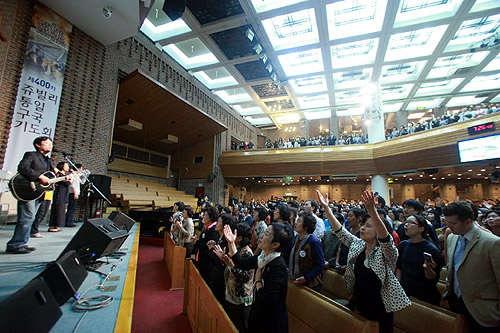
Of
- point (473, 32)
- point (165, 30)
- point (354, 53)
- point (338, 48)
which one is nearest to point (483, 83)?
point (473, 32)

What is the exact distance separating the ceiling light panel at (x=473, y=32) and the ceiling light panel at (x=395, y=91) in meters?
3.42

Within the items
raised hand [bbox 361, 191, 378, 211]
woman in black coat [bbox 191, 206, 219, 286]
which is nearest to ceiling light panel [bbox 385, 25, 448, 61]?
raised hand [bbox 361, 191, 378, 211]

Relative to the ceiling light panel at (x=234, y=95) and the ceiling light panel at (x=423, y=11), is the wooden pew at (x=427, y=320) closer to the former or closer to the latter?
the ceiling light panel at (x=423, y=11)

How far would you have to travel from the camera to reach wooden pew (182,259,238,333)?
1668mm

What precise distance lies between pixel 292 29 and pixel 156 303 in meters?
11.5

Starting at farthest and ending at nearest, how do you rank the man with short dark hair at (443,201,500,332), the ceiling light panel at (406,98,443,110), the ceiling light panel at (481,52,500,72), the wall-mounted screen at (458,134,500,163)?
1. the ceiling light panel at (406,98,443,110)
2. the ceiling light panel at (481,52,500,72)
3. the wall-mounted screen at (458,134,500,163)
4. the man with short dark hair at (443,201,500,332)

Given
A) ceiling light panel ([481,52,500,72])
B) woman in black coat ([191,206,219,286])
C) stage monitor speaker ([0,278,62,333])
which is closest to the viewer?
stage monitor speaker ([0,278,62,333])

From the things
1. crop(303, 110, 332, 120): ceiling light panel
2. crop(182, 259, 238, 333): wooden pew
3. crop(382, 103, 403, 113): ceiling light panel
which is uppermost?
crop(382, 103, 403, 113): ceiling light panel

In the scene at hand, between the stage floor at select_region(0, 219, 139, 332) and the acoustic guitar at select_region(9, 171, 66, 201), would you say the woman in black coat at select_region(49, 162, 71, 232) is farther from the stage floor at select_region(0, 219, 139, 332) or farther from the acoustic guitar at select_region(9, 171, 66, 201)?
the acoustic guitar at select_region(9, 171, 66, 201)

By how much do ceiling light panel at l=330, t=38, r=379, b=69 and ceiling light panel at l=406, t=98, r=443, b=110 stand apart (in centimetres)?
733

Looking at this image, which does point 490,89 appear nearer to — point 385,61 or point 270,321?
point 385,61

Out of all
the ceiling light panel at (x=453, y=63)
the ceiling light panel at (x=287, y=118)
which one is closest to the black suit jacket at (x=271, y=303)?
the ceiling light panel at (x=453, y=63)

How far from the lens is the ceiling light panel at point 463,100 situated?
1653 cm

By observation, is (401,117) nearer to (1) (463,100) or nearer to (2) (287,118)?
(1) (463,100)
